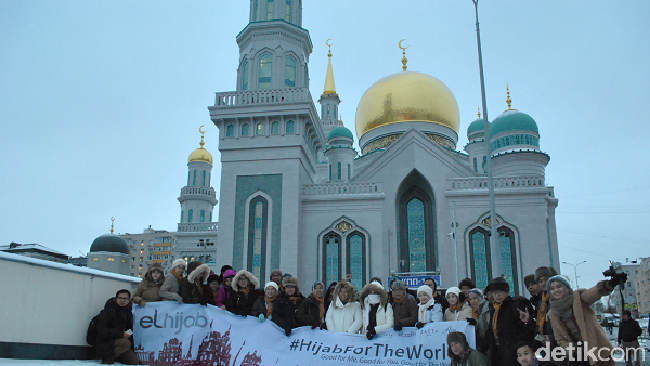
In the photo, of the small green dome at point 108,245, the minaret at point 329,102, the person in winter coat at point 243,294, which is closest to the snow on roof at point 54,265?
the person in winter coat at point 243,294

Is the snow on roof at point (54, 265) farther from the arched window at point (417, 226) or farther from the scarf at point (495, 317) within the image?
the arched window at point (417, 226)

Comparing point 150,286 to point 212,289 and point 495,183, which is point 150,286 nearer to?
point 212,289

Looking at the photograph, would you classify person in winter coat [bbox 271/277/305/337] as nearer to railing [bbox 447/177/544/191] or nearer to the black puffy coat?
the black puffy coat

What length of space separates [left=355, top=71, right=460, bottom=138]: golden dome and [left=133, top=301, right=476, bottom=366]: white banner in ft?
83.4

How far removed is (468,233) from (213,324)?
1656cm

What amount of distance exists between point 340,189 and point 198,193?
17.4m

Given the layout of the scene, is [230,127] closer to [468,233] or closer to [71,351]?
[468,233]

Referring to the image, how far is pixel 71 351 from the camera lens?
7.43 metres

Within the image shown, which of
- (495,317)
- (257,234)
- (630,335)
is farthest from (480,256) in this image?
(495,317)

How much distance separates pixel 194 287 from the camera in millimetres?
8070

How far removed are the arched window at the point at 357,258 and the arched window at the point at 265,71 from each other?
8.43 m

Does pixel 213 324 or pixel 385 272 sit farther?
pixel 385 272

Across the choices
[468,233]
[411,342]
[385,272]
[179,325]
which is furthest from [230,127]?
[411,342]

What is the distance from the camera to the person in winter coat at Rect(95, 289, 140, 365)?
7.17 metres
